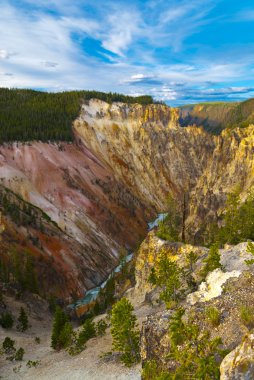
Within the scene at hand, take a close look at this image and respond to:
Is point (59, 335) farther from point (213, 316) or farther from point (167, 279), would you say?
point (213, 316)

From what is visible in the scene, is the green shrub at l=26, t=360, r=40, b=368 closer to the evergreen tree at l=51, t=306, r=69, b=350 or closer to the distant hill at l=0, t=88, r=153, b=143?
the evergreen tree at l=51, t=306, r=69, b=350

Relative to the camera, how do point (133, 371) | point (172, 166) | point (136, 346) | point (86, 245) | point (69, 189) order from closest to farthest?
1. point (133, 371)
2. point (136, 346)
3. point (86, 245)
4. point (69, 189)
5. point (172, 166)

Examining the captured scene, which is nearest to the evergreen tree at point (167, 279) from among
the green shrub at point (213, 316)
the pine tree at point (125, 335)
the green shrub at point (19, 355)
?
the pine tree at point (125, 335)

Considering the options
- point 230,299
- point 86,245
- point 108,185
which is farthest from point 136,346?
point 108,185

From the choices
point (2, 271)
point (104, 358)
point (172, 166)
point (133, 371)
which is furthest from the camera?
point (172, 166)

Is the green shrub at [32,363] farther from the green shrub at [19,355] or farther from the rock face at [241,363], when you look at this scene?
the rock face at [241,363]

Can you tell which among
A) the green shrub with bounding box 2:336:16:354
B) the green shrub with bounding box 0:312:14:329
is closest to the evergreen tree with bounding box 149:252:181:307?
the green shrub with bounding box 2:336:16:354

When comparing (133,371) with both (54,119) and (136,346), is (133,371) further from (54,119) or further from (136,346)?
(54,119)
